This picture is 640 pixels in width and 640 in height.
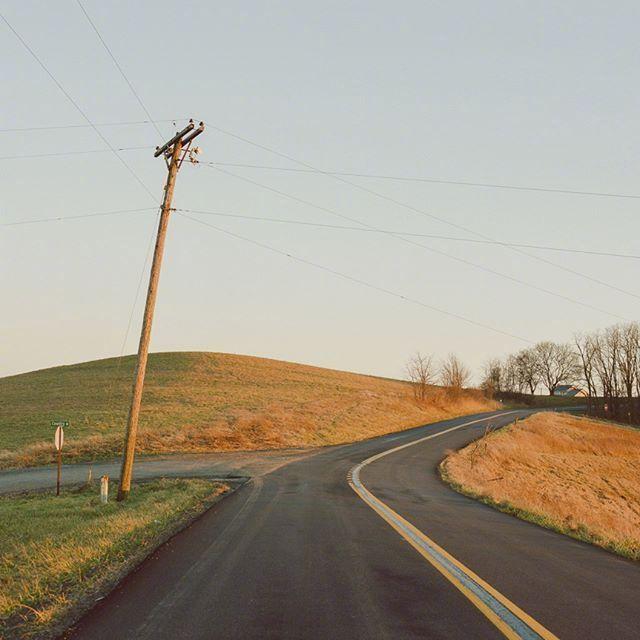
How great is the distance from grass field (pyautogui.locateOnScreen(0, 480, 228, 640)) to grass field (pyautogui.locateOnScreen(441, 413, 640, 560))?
7807 mm

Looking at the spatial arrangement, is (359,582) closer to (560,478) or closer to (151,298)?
(151,298)

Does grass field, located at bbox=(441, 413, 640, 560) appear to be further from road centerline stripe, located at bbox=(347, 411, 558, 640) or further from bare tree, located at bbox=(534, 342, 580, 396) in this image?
bare tree, located at bbox=(534, 342, 580, 396)

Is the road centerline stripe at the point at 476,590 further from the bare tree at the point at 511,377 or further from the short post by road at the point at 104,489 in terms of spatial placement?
the bare tree at the point at 511,377

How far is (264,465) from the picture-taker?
25.3m

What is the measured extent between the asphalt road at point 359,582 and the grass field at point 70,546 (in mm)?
367

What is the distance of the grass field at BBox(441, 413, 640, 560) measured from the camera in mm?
13828

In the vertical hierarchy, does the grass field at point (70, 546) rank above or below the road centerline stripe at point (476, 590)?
below

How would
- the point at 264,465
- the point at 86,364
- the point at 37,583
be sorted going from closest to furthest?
the point at 37,583, the point at 264,465, the point at 86,364

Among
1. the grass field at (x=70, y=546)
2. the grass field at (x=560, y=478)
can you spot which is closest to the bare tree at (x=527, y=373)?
the grass field at (x=560, y=478)

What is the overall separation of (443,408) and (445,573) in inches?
2551

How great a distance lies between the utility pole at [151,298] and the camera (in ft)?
53.1

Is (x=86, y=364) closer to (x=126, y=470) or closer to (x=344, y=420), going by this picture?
(x=344, y=420)

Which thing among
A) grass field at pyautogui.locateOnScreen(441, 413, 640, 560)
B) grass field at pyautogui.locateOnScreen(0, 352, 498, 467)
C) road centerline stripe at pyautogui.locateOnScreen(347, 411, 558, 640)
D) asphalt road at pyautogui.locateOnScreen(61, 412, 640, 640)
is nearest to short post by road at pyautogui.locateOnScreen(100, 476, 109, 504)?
asphalt road at pyautogui.locateOnScreen(61, 412, 640, 640)

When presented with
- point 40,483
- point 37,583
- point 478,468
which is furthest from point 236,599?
point 478,468
